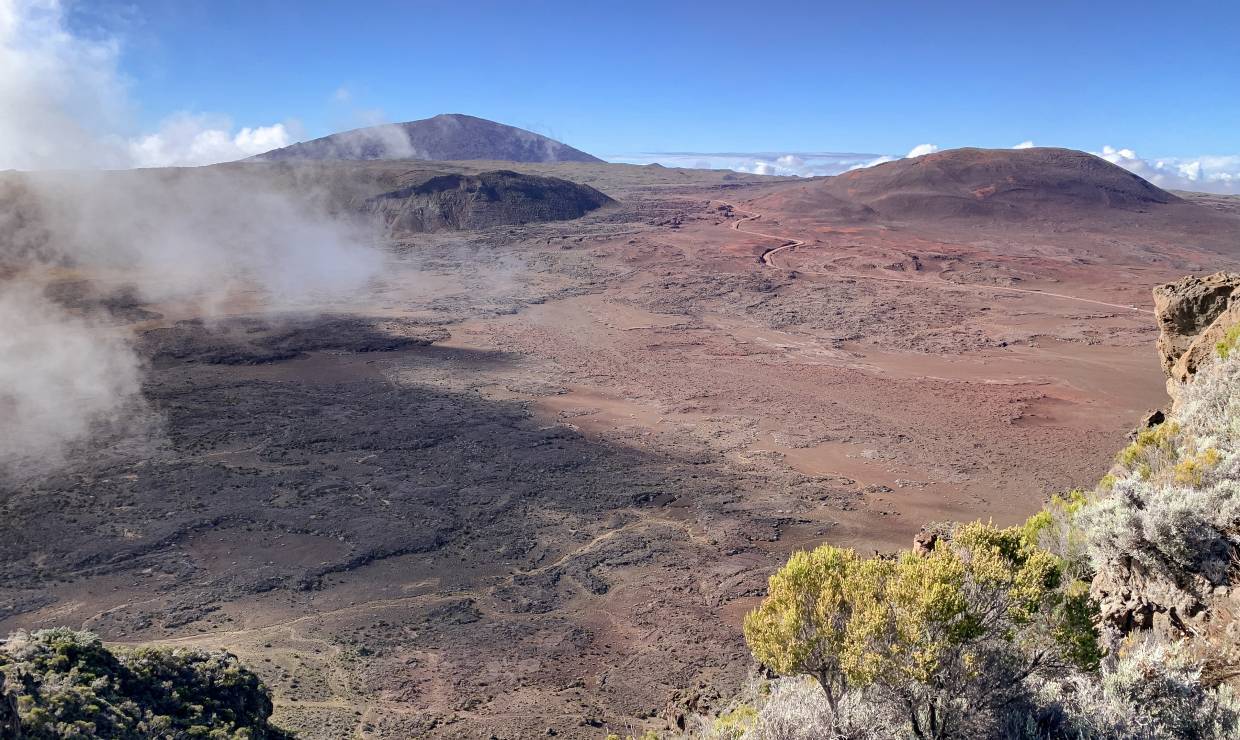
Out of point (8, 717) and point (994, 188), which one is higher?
point (994, 188)

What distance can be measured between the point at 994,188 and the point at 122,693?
3475 inches

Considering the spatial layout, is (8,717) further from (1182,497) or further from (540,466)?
(540,466)

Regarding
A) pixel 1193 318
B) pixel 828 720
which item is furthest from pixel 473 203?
pixel 828 720

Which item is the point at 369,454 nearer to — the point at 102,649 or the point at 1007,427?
the point at 102,649

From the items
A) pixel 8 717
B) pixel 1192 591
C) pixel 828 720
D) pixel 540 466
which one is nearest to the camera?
pixel 8 717

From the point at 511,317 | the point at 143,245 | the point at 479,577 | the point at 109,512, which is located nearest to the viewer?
the point at 479,577

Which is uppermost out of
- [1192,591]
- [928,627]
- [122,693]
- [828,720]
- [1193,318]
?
[1193,318]

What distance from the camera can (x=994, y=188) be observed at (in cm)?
7919

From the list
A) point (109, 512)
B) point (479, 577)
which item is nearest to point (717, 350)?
point (479, 577)

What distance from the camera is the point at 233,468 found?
59.5 feet

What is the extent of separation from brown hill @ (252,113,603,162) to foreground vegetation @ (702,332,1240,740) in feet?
458

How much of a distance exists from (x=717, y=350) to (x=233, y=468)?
2032cm

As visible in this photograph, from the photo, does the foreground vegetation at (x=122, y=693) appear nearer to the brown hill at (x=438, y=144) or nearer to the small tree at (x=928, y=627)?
the small tree at (x=928, y=627)

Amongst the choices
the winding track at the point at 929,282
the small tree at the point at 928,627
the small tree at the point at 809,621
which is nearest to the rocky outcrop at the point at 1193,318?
the small tree at the point at 928,627
